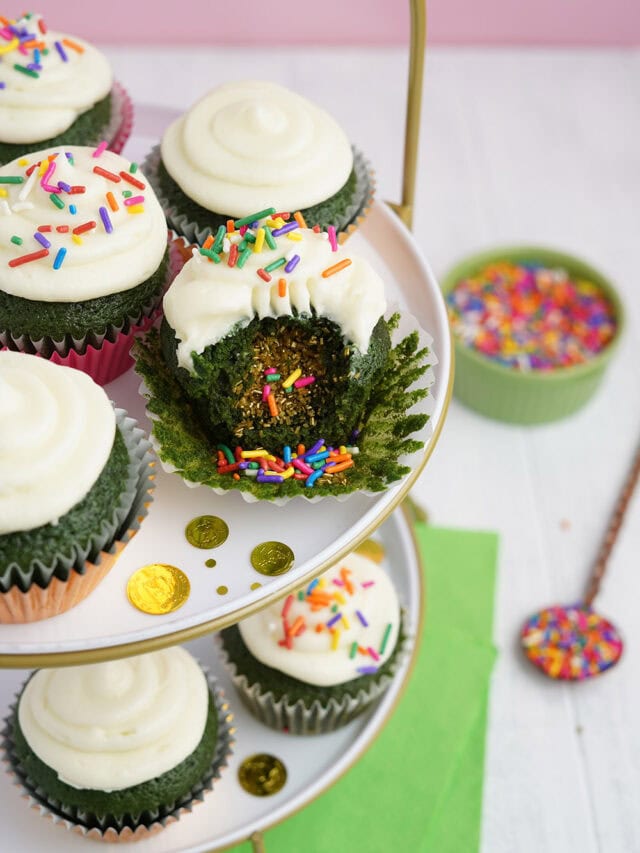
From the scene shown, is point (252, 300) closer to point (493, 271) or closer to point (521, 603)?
point (521, 603)

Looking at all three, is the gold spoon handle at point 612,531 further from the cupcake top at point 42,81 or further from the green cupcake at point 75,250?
the cupcake top at point 42,81

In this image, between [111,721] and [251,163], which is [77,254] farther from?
[111,721]

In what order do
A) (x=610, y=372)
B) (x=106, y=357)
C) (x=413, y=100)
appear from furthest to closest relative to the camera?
(x=610, y=372), (x=413, y=100), (x=106, y=357)

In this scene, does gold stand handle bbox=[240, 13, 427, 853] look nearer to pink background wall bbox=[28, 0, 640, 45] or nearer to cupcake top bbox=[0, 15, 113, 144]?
cupcake top bbox=[0, 15, 113, 144]

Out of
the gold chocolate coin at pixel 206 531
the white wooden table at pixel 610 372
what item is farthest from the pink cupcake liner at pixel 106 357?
the white wooden table at pixel 610 372

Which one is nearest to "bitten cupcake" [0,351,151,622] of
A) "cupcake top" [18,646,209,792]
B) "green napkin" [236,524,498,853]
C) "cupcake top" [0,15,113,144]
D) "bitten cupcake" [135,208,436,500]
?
"bitten cupcake" [135,208,436,500]

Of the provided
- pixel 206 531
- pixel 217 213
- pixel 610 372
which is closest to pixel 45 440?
pixel 206 531

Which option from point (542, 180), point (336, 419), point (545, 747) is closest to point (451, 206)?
point (542, 180)
